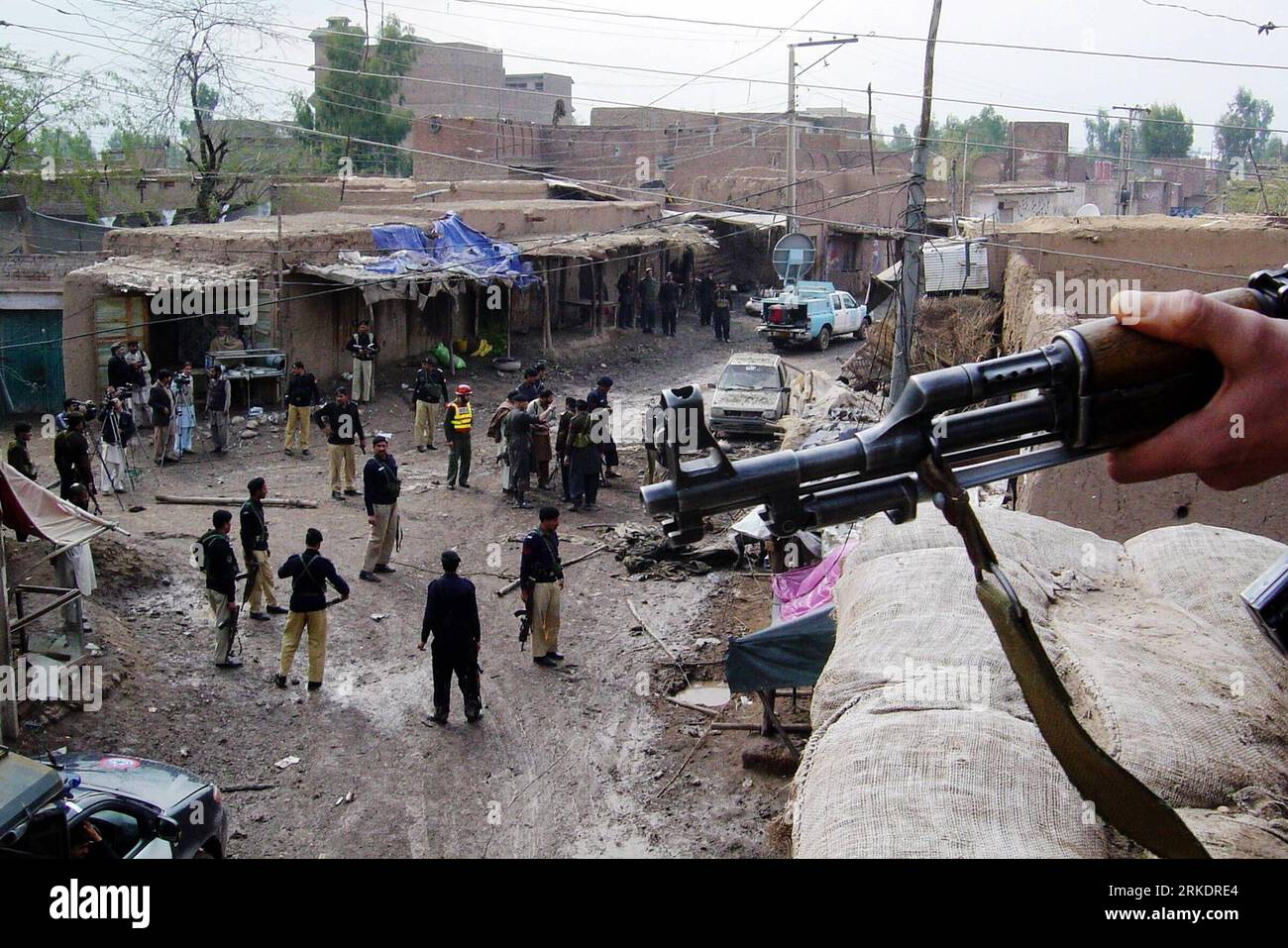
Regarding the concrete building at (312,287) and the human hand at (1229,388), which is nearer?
the human hand at (1229,388)

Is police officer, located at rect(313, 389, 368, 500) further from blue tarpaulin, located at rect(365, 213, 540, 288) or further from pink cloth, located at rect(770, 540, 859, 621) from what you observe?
pink cloth, located at rect(770, 540, 859, 621)

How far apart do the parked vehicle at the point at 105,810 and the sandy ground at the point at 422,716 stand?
980 mm

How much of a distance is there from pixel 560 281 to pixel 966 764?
87.4ft

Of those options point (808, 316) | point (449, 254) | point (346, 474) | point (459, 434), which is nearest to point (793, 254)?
point (808, 316)

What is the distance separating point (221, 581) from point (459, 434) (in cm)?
637

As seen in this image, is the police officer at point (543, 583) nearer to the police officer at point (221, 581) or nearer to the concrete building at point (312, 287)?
the police officer at point (221, 581)

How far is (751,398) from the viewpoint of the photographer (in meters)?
20.9

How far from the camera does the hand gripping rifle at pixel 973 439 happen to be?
257cm

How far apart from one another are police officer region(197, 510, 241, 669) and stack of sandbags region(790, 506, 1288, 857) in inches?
229

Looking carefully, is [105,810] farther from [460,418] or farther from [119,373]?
[119,373]

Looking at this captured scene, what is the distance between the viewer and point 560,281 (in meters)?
30.7

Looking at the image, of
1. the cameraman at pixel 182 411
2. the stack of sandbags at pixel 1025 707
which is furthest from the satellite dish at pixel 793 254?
the stack of sandbags at pixel 1025 707

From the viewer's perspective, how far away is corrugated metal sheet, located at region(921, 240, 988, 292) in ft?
53.4
